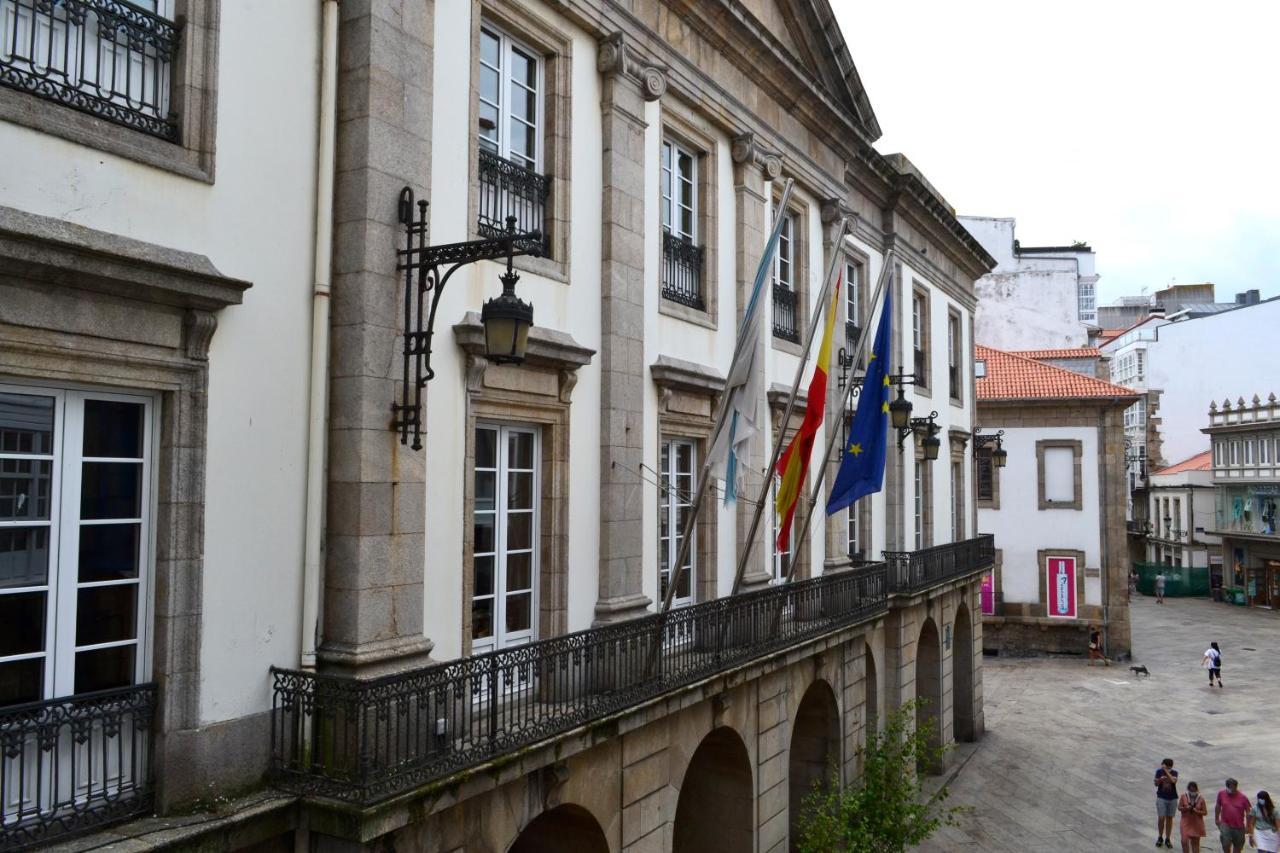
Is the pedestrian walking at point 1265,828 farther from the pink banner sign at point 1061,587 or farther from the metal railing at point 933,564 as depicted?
the pink banner sign at point 1061,587

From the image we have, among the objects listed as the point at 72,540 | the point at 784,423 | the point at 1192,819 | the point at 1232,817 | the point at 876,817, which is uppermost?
the point at 784,423

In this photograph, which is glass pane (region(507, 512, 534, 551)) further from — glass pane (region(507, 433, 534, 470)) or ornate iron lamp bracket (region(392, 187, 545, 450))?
ornate iron lamp bracket (region(392, 187, 545, 450))

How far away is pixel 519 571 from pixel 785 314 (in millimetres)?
7248

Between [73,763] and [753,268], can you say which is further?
[753,268]

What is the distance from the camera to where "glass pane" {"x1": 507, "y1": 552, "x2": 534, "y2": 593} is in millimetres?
8914

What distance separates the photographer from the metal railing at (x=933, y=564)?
18.3 m

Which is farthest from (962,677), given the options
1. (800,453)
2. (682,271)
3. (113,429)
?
(113,429)

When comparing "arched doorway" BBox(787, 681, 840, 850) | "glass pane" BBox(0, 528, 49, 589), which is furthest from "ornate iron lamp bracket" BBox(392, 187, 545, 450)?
"arched doorway" BBox(787, 681, 840, 850)

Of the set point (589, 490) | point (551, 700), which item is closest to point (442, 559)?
point (551, 700)

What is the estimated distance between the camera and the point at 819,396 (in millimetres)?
11891

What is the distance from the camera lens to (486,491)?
28.4ft

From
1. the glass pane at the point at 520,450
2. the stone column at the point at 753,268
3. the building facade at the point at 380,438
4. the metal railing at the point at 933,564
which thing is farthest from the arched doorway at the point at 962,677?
the glass pane at the point at 520,450

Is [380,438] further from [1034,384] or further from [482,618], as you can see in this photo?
[1034,384]

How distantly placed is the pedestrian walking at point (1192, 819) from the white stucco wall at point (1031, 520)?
825 inches
